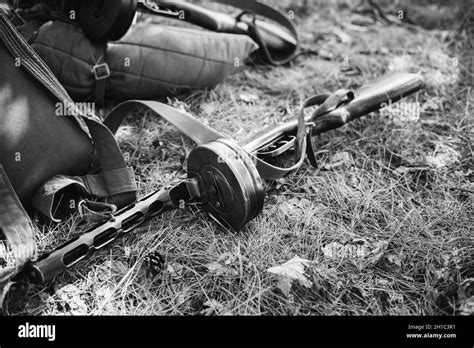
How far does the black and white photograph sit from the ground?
0.03 ft

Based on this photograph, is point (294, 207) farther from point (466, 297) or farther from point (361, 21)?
point (361, 21)

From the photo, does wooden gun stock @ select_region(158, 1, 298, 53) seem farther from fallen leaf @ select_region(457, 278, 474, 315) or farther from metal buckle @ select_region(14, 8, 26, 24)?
fallen leaf @ select_region(457, 278, 474, 315)

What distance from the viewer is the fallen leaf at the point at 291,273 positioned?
7.75 ft

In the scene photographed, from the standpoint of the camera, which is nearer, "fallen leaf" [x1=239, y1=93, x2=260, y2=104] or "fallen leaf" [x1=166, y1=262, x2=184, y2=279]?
"fallen leaf" [x1=166, y1=262, x2=184, y2=279]

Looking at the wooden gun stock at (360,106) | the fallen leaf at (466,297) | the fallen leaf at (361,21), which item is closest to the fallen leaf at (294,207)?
the wooden gun stock at (360,106)

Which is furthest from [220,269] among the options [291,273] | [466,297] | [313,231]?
[466,297]

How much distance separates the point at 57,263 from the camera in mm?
2207

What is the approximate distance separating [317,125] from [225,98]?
925mm

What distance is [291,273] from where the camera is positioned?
241cm

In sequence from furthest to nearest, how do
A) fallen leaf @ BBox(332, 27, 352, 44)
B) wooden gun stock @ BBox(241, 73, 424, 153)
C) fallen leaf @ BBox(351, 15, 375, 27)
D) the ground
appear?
fallen leaf @ BBox(351, 15, 375, 27) < fallen leaf @ BBox(332, 27, 352, 44) < wooden gun stock @ BBox(241, 73, 424, 153) < the ground

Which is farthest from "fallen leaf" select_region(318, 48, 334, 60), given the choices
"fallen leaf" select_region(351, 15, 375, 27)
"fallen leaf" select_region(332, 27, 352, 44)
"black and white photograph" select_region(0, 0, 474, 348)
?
"fallen leaf" select_region(351, 15, 375, 27)

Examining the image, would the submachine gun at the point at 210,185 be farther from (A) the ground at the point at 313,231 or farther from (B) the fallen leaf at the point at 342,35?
(B) the fallen leaf at the point at 342,35

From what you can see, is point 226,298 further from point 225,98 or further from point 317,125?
point 225,98

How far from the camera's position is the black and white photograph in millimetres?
2250
